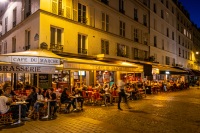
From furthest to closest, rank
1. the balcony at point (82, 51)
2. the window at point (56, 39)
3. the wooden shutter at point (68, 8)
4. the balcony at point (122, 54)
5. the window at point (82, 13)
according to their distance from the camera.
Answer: the balcony at point (122, 54) < the window at point (82, 13) < the balcony at point (82, 51) < the wooden shutter at point (68, 8) < the window at point (56, 39)

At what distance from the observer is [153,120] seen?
8.70m

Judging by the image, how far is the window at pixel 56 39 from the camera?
594 inches

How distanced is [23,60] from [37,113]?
2453 mm

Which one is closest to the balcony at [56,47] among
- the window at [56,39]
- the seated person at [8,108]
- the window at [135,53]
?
the window at [56,39]

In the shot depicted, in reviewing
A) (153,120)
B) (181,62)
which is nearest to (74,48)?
(153,120)

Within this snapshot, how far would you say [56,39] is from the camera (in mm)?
15469

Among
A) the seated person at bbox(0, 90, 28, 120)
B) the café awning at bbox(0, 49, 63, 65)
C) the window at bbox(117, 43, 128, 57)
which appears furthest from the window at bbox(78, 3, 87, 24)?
the seated person at bbox(0, 90, 28, 120)

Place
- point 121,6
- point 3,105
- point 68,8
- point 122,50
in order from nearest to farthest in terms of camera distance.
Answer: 1. point 3,105
2. point 68,8
3. point 122,50
4. point 121,6

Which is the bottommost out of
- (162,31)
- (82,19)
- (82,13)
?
(82,19)

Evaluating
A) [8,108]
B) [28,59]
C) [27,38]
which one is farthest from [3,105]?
[27,38]

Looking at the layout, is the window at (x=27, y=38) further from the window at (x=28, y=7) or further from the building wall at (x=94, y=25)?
the window at (x=28, y=7)

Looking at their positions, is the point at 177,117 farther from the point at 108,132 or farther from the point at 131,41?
the point at 131,41

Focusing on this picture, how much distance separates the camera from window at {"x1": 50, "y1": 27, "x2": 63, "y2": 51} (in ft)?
49.5

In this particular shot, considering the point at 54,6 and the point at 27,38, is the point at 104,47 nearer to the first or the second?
the point at 54,6
